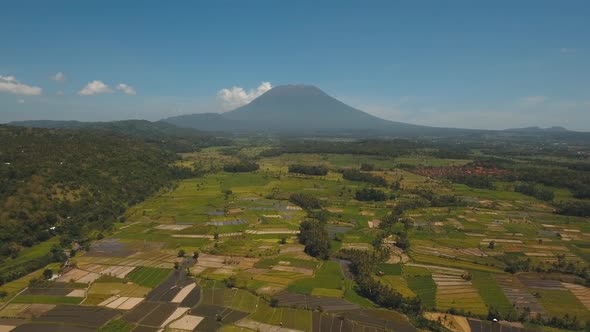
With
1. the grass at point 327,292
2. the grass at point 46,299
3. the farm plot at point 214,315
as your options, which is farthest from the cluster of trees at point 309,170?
the grass at point 46,299

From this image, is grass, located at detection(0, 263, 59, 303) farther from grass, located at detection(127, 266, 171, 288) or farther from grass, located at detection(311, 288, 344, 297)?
grass, located at detection(311, 288, 344, 297)

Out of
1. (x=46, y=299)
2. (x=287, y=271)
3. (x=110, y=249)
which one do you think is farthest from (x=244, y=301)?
(x=110, y=249)

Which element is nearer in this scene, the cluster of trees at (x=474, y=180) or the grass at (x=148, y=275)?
the grass at (x=148, y=275)

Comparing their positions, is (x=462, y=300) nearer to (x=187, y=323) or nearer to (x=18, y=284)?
(x=187, y=323)

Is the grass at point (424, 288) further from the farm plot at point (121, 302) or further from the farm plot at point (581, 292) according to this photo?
the farm plot at point (121, 302)

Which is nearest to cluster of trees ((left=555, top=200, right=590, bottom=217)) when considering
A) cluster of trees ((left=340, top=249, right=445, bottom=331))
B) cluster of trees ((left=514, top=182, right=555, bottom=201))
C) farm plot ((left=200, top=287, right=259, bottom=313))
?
cluster of trees ((left=514, top=182, right=555, bottom=201))

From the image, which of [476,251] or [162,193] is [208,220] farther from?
[476,251]
